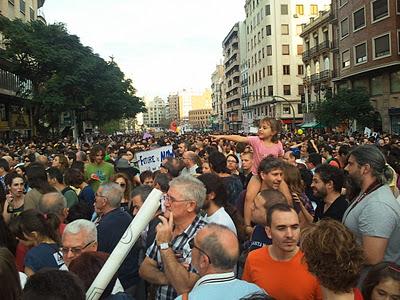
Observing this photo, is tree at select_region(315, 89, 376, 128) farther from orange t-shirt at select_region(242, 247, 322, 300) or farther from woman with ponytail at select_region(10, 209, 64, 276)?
orange t-shirt at select_region(242, 247, 322, 300)

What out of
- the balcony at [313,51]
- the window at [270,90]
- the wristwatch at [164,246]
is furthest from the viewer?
the window at [270,90]

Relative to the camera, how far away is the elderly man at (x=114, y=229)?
4.55 metres

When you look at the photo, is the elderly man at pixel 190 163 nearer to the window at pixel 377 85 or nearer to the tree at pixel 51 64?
the tree at pixel 51 64

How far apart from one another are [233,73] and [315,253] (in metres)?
103

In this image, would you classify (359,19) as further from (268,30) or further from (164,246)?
(164,246)

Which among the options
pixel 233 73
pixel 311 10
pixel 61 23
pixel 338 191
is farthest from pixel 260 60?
pixel 338 191

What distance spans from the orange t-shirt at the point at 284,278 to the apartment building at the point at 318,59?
4533cm

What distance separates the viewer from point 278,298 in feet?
10.00

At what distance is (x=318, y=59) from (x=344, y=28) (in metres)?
12.5

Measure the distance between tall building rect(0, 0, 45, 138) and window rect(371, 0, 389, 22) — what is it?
90.0ft

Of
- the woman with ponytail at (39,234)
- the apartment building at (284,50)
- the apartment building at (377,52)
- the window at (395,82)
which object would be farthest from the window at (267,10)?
the woman with ponytail at (39,234)

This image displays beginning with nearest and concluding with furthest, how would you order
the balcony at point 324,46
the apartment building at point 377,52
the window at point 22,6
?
the apartment building at point 377,52, the window at point 22,6, the balcony at point 324,46

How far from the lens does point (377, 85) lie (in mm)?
36781

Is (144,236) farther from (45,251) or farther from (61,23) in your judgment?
(61,23)
